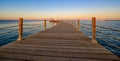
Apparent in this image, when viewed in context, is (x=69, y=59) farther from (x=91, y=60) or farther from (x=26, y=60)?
(x=26, y=60)

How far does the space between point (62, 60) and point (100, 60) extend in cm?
89

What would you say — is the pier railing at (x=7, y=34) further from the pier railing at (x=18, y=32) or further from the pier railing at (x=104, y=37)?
the pier railing at (x=104, y=37)

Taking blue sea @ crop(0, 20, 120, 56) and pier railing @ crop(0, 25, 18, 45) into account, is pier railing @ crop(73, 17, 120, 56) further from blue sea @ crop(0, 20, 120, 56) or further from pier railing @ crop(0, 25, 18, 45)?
pier railing @ crop(0, 25, 18, 45)

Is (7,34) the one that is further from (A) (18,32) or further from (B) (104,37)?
(B) (104,37)

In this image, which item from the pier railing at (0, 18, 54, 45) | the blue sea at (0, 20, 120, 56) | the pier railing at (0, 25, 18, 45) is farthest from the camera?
the pier railing at (0, 18, 54, 45)

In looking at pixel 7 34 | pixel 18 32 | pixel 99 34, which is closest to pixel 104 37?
pixel 99 34

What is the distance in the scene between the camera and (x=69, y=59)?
2.68 metres

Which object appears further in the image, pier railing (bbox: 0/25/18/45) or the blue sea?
pier railing (bbox: 0/25/18/45)

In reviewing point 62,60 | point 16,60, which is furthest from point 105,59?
point 16,60

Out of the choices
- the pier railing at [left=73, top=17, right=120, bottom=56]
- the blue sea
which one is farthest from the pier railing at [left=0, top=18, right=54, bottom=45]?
the pier railing at [left=73, top=17, right=120, bottom=56]

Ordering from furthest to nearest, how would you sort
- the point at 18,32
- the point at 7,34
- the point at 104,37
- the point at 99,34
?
the point at 7,34
the point at 99,34
the point at 104,37
the point at 18,32

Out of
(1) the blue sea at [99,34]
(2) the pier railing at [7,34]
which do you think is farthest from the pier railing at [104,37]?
(2) the pier railing at [7,34]

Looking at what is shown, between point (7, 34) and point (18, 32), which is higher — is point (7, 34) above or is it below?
below

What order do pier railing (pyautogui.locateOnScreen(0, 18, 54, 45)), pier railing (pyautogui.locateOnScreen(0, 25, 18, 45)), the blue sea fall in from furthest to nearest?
pier railing (pyautogui.locateOnScreen(0, 18, 54, 45)) < pier railing (pyautogui.locateOnScreen(0, 25, 18, 45)) < the blue sea
